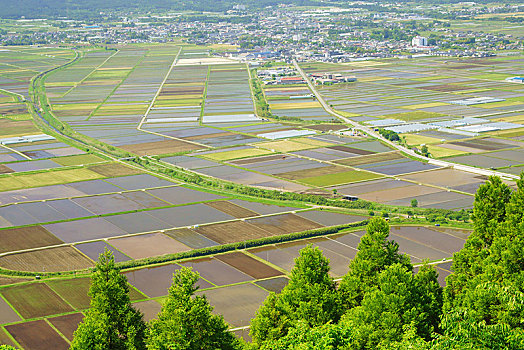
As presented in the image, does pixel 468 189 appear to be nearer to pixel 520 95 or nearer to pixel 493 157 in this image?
pixel 493 157

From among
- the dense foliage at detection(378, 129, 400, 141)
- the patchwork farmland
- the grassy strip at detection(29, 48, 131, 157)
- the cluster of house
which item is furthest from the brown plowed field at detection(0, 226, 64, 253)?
the cluster of house

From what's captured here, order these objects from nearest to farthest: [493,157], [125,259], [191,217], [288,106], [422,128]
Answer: [125,259] → [191,217] → [493,157] → [422,128] → [288,106]

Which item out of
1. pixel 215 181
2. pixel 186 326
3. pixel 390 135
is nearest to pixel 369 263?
pixel 186 326

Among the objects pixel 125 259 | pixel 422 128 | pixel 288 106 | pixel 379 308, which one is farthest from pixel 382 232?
pixel 288 106

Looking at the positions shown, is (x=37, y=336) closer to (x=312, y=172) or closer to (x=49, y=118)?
(x=312, y=172)

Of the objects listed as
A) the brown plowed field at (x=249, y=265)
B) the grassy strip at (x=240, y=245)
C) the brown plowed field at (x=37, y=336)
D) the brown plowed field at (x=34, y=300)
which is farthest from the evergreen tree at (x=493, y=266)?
the brown plowed field at (x=34, y=300)

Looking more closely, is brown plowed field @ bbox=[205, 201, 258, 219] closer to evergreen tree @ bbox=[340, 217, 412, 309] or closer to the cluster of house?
evergreen tree @ bbox=[340, 217, 412, 309]
